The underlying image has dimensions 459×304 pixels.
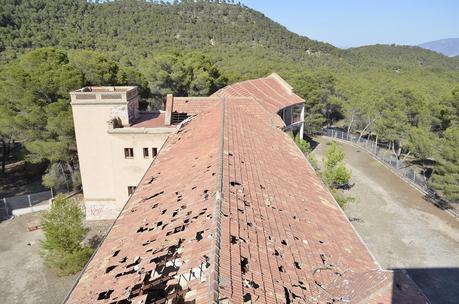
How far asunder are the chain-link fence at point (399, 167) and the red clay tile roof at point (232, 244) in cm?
1945

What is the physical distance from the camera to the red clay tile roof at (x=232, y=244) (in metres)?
5.81

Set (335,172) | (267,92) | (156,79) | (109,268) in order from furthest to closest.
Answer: (156,79) < (267,92) < (335,172) < (109,268)

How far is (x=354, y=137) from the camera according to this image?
44.1m

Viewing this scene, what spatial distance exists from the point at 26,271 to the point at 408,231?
23.0 meters

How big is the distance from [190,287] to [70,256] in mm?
14343

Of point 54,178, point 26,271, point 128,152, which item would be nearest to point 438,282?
point 128,152

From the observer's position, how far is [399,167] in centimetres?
3444

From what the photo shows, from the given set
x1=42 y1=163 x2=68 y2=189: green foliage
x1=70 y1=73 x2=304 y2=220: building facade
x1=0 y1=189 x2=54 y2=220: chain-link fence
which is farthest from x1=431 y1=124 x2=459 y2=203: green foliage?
x1=0 y1=189 x2=54 y2=220: chain-link fence

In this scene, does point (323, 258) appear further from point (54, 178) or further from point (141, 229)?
point (54, 178)

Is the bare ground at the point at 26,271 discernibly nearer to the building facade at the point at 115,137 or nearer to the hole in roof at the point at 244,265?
the building facade at the point at 115,137

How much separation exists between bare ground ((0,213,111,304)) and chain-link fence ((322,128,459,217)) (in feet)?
81.2

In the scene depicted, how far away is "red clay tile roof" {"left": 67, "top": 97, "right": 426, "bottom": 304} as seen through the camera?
581 centimetres

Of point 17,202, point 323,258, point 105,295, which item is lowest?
point 17,202

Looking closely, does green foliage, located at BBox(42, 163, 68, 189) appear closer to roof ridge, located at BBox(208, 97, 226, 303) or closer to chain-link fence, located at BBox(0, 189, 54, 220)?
chain-link fence, located at BBox(0, 189, 54, 220)
